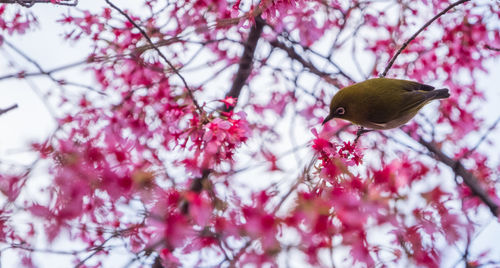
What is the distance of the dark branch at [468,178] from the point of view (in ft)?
10.9

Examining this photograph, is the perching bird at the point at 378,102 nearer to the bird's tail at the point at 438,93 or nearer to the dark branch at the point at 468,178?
the bird's tail at the point at 438,93

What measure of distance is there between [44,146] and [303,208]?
5.54 feet

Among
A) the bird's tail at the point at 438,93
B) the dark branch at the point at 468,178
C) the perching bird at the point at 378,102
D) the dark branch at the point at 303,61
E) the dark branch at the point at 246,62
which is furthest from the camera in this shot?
the dark branch at the point at 246,62

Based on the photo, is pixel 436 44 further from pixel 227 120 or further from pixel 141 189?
pixel 141 189

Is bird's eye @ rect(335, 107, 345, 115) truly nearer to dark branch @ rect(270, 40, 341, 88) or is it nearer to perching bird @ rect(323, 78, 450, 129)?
perching bird @ rect(323, 78, 450, 129)

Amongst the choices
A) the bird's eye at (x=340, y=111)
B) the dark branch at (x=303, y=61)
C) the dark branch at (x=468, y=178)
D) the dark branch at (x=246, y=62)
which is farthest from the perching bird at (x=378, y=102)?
the dark branch at (x=246, y=62)

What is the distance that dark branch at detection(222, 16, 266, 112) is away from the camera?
4520 millimetres

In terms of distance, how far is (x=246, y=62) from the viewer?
180 inches

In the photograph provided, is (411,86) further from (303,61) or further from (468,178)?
(303,61)

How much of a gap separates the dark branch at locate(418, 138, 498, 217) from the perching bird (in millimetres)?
563

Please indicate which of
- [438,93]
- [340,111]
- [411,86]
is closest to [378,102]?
[340,111]

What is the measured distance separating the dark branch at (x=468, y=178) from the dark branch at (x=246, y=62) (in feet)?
6.96

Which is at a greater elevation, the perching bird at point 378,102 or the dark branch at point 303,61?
the dark branch at point 303,61

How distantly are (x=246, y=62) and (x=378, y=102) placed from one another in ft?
5.70
